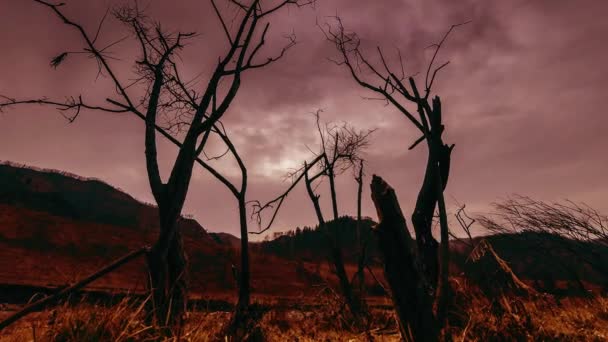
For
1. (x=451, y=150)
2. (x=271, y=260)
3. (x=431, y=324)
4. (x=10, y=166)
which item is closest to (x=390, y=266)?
(x=431, y=324)

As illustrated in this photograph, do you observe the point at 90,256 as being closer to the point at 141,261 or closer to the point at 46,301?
the point at 141,261

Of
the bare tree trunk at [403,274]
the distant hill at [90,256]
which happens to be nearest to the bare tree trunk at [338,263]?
the distant hill at [90,256]

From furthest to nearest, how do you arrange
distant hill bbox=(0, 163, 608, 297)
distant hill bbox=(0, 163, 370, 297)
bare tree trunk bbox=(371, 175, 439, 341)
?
distant hill bbox=(0, 163, 370, 297), distant hill bbox=(0, 163, 608, 297), bare tree trunk bbox=(371, 175, 439, 341)

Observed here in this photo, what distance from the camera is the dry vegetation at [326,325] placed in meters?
2.81

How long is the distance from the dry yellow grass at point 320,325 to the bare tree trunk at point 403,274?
0.83 metres

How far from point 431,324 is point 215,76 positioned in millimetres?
3566

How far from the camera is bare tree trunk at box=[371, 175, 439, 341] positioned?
278 cm

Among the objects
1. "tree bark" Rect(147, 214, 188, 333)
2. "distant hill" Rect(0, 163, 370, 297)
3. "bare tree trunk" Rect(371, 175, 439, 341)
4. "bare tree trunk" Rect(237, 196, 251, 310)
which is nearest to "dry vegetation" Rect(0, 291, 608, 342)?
"tree bark" Rect(147, 214, 188, 333)

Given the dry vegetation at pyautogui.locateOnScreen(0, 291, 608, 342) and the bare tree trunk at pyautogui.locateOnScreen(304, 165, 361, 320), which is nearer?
the dry vegetation at pyautogui.locateOnScreen(0, 291, 608, 342)

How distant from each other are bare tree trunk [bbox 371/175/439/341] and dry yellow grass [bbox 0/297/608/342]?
0.83 metres

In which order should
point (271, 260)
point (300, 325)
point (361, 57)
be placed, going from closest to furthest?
point (361, 57) < point (300, 325) < point (271, 260)

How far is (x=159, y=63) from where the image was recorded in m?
4.89

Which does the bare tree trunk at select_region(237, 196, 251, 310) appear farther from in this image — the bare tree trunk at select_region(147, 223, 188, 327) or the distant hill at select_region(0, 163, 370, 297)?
the distant hill at select_region(0, 163, 370, 297)

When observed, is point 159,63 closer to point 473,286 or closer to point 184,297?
point 184,297
